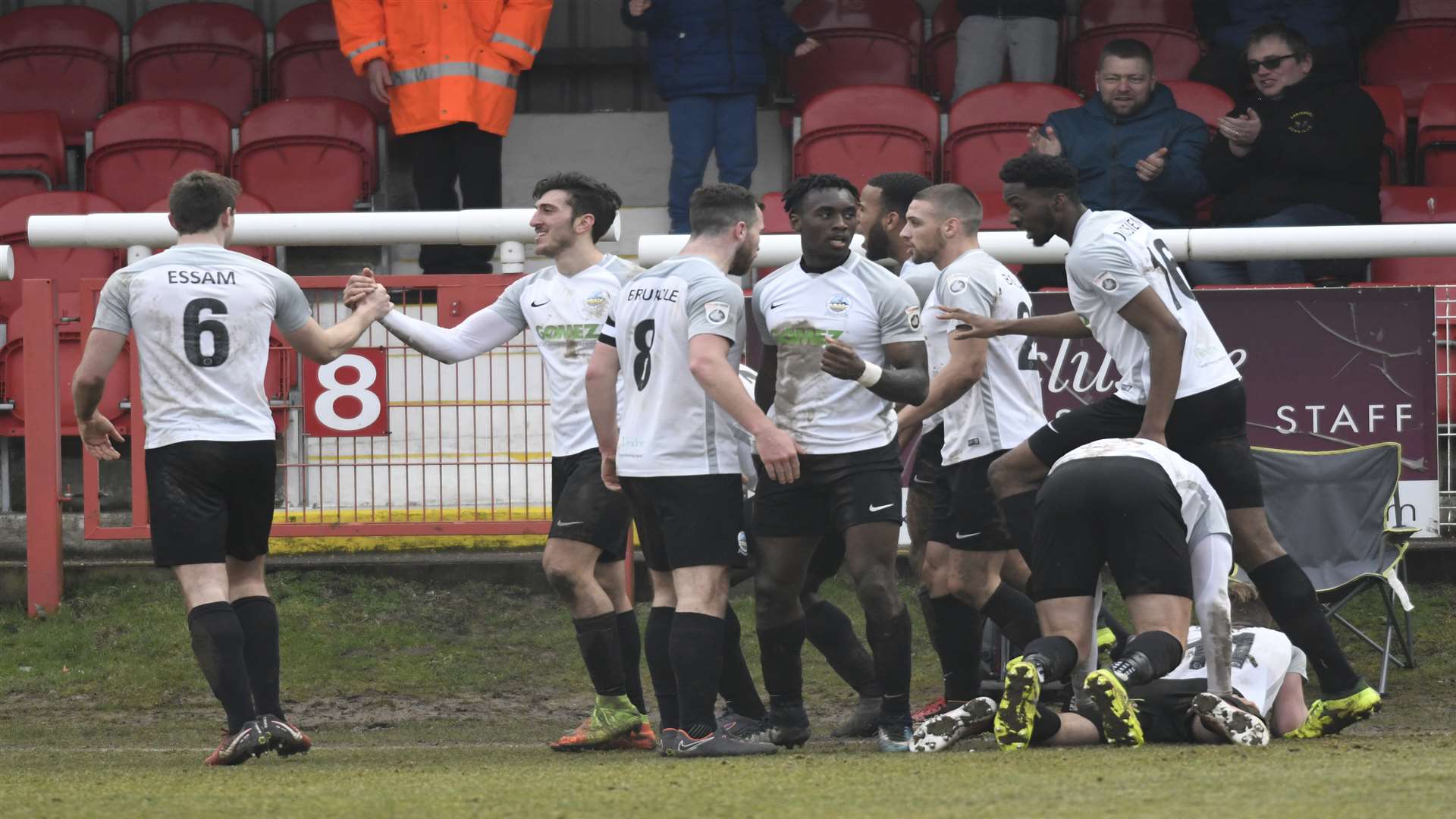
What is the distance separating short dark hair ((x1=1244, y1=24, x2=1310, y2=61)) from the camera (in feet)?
34.3

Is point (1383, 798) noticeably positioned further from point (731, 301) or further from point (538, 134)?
point (538, 134)

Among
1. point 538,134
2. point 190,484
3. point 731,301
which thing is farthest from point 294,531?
point 538,134

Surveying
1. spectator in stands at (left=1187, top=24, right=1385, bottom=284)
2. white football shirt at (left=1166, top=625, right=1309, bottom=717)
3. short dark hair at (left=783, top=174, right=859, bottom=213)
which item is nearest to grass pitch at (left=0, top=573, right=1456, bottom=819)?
white football shirt at (left=1166, top=625, right=1309, bottom=717)

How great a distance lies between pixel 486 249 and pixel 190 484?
4.77m

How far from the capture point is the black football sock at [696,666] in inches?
226

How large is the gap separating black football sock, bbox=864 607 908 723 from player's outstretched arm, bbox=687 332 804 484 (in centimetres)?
68

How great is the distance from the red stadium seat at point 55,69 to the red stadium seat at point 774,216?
508 cm

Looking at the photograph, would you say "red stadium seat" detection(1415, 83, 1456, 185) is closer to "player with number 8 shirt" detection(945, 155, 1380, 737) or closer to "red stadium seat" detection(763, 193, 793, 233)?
"red stadium seat" detection(763, 193, 793, 233)

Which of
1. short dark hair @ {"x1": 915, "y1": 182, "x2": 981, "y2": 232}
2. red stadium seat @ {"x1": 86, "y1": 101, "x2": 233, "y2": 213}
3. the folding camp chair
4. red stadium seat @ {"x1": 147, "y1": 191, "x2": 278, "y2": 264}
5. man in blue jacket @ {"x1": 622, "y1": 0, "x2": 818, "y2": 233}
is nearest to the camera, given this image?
short dark hair @ {"x1": 915, "y1": 182, "x2": 981, "y2": 232}

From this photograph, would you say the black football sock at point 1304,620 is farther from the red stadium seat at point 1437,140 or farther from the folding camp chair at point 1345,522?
the red stadium seat at point 1437,140

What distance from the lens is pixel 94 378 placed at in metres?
6.14

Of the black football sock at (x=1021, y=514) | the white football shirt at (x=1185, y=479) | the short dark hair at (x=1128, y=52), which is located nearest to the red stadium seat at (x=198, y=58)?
the short dark hair at (x=1128, y=52)

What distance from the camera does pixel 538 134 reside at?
42.8 feet

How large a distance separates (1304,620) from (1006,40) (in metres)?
6.94
